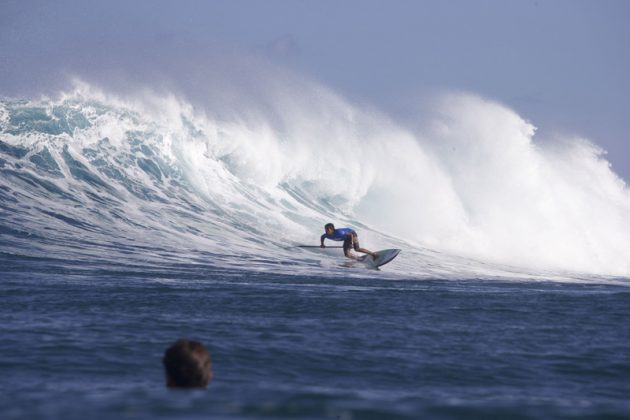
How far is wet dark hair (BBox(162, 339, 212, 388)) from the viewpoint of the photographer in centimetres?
415

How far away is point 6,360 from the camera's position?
6.74 meters

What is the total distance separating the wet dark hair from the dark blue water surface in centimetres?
20

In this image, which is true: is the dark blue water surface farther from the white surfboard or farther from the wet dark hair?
the white surfboard

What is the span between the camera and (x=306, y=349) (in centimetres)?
766

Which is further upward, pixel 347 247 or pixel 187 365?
pixel 347 247

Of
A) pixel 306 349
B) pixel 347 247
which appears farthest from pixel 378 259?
pixel 306 349

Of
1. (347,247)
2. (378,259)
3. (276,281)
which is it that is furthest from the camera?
(347,247)

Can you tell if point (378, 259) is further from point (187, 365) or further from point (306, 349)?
point (187, 365)

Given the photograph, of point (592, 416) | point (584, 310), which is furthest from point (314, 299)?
point (592, 416)

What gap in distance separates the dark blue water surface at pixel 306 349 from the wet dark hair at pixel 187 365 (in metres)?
0.20

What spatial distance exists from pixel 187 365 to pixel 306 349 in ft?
11.8

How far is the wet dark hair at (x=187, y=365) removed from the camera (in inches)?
163

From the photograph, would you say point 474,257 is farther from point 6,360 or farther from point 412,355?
point 6,360

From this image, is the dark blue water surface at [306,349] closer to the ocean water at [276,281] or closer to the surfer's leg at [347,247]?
the ocean water at [276,281]
